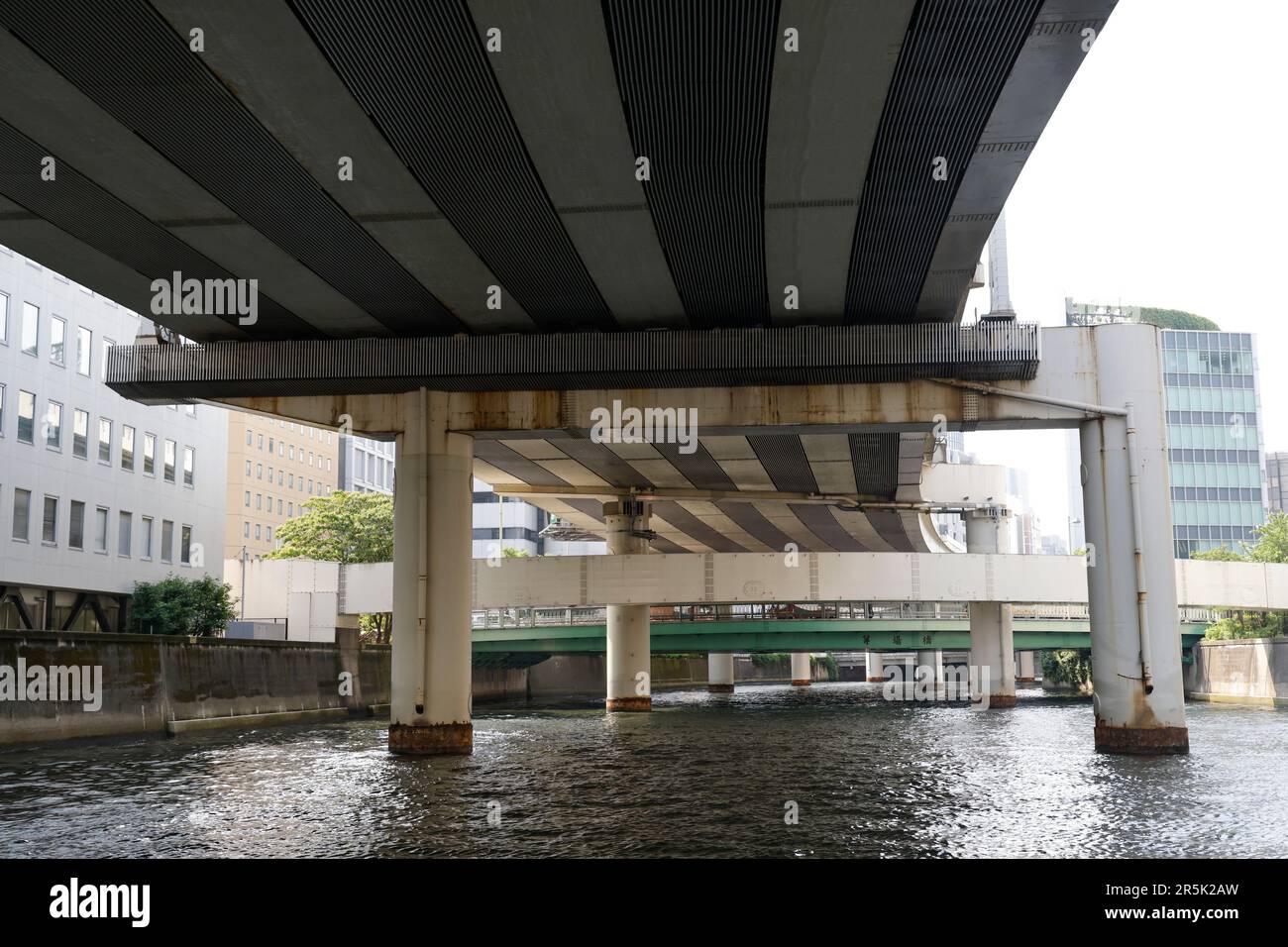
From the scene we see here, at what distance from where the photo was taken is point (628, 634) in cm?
5612

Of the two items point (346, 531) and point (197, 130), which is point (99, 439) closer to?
point (346, 531)

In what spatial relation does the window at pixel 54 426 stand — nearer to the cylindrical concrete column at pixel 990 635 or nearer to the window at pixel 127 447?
the window at pixel 127 447

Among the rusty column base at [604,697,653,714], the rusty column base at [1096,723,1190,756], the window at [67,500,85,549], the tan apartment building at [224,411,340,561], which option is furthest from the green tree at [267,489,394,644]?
the rusty column base at [1096,723,1190,756]

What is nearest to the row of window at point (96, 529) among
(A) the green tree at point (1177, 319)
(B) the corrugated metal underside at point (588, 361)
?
(B) the corrugated metal underside at point (588, 361)

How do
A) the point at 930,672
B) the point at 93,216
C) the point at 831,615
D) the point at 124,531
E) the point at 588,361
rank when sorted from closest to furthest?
1. the point at 93,216
2. the point at 588,361
3. the point at 124,531
4. the point at 831,615
5. the point at 930,672

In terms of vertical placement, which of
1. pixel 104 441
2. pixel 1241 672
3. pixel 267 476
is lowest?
pixel 1241 672

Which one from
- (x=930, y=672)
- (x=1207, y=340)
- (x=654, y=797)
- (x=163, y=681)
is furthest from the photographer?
(x=1207, y=340)

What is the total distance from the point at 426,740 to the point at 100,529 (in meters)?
26.3

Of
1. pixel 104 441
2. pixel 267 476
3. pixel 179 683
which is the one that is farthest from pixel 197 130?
pixel 267 476

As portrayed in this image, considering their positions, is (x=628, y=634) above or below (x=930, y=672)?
above

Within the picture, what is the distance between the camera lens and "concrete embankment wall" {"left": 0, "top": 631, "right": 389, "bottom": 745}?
3105 cm

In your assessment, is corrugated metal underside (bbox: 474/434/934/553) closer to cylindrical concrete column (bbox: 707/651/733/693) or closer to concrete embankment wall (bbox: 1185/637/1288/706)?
concrete embankment wall (bbox: 1185/637/1288/706)

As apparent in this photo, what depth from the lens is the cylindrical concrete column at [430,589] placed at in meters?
29.2

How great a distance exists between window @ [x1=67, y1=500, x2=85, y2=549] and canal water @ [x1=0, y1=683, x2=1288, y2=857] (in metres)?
13.9
